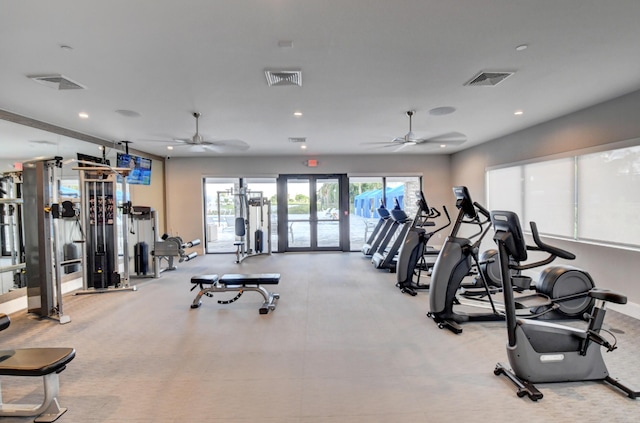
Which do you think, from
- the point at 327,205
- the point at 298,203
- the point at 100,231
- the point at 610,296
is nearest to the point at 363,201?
the point at 327,205

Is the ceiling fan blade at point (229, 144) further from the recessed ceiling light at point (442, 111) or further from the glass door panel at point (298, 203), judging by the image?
the glass door panel at point (298, 203)

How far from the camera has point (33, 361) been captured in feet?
6.97

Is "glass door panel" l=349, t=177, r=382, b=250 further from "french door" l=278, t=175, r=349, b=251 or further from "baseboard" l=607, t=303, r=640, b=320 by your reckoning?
"baseboard" l=607, t=303, r=640, b=320

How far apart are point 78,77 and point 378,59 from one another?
10.2 feet

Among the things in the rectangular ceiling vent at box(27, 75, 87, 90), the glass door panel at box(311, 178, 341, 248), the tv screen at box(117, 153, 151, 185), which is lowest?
the glass door panel at box(311, 178, 341, 248)

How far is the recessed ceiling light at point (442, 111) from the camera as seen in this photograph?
4445 millimetres

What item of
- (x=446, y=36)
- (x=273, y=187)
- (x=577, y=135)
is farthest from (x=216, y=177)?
(x=577, y=135)

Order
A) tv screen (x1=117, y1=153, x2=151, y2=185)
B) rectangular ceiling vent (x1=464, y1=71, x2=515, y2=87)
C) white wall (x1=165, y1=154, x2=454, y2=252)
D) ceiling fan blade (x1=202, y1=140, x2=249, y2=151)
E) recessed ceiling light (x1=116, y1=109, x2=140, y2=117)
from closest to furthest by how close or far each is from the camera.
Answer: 1. rectangular ceiling vent (x1=464, y1=71, x2=515, y2=87)
2. recessed ceiling light (x1=116, y1=109, x2=140, y2=117)
3. ceiling fan blade (x1=202, y1=140, x2=249, y2=151)
4. tv screen (x1=117, y1=153, x2=151, y2=185)
5. white wall (x1=165, y1=154, x2=454, y2=252)

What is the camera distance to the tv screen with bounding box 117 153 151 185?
21.9ft

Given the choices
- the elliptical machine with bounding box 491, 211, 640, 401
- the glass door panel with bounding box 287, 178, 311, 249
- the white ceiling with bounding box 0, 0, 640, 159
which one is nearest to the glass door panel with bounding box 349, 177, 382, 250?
the glass door panel with bounding box 287, 178, 311, 249

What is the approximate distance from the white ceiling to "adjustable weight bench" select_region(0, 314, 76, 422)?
2.25 metres

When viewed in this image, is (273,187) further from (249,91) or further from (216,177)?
(249,91)

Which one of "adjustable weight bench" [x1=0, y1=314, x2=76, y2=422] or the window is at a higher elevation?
the window

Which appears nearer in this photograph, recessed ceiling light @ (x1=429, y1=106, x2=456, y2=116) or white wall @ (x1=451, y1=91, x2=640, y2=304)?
white wall @ (x1=451, y1=91, x2=640, y2=304)
